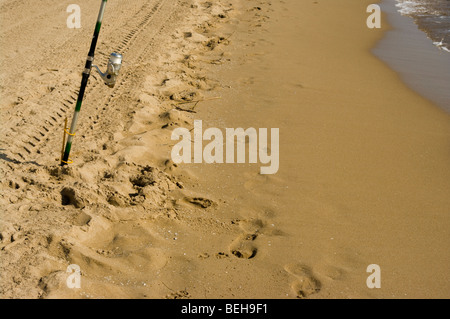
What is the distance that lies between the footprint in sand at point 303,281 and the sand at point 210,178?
2 cm

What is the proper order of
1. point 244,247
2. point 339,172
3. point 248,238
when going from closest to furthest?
point 244,247 → point 248,238 → point 339,172

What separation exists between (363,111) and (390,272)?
3252mm

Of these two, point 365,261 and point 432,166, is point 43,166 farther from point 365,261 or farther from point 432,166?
point 432,166

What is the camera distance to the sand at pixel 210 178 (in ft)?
13.0

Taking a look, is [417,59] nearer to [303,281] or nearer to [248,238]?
[248,238]

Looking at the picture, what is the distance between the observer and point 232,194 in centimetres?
505
